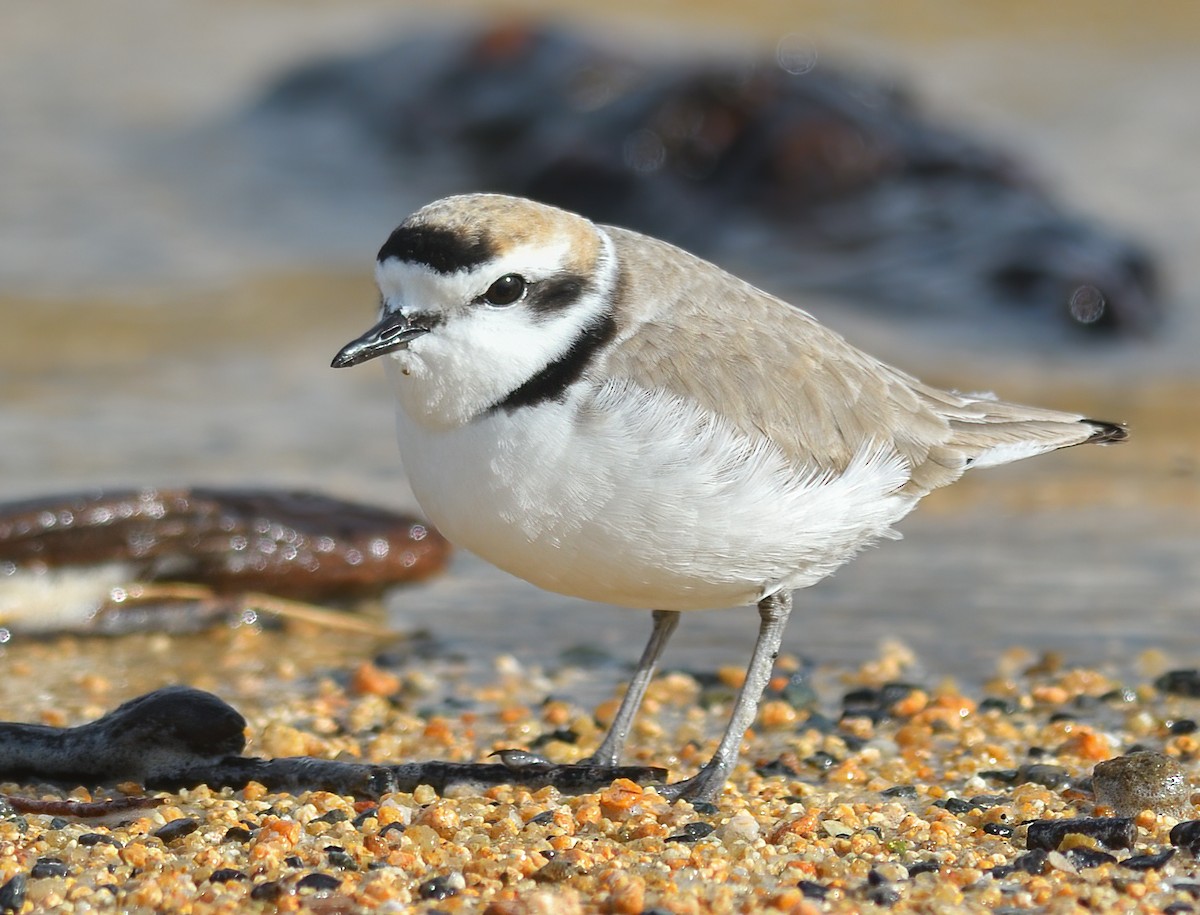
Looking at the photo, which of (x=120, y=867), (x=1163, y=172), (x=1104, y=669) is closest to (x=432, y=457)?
(x=120, y=867)

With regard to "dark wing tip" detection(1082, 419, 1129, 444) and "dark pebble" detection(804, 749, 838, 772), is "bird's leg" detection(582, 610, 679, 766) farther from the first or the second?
"dark wing tip" detection(1082, 419, 1129, 444)

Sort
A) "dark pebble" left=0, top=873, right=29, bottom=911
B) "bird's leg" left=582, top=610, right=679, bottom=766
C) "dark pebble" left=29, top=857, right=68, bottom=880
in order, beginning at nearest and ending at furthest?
"dark pebble" left=0, top=873, right=29, bottom=911 → "dark pebble" left=29, top=857, right=68, bottom=880 → "bird's leg" left=582, top=610, right=679, bottom=766

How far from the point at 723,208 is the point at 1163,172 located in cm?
484

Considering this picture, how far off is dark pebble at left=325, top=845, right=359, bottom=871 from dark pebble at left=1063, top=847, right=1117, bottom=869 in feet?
5.71

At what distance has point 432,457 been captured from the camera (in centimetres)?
445

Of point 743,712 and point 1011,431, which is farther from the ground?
point 1011,431

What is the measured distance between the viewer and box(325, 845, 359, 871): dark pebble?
13.0ft

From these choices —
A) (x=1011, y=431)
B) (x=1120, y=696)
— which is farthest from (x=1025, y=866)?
(x=1011, y=431)

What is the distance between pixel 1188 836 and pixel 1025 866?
1.44ft

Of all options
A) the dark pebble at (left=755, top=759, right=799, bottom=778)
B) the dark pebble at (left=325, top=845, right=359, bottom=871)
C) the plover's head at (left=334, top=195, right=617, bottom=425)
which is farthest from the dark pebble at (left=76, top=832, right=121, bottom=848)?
the dark pebble at (left=755, top=759, right=799, bottom=778)

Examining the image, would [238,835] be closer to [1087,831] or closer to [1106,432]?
[1087,831]

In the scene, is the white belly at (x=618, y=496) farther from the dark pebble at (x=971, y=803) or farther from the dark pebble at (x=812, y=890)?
the dark pebble at (x=812, y=890)

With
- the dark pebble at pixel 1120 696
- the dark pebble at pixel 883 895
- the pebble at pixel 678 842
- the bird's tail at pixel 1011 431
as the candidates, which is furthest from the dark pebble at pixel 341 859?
the dark pebble at pixel 1120 696

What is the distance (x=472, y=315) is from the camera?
4.39m
